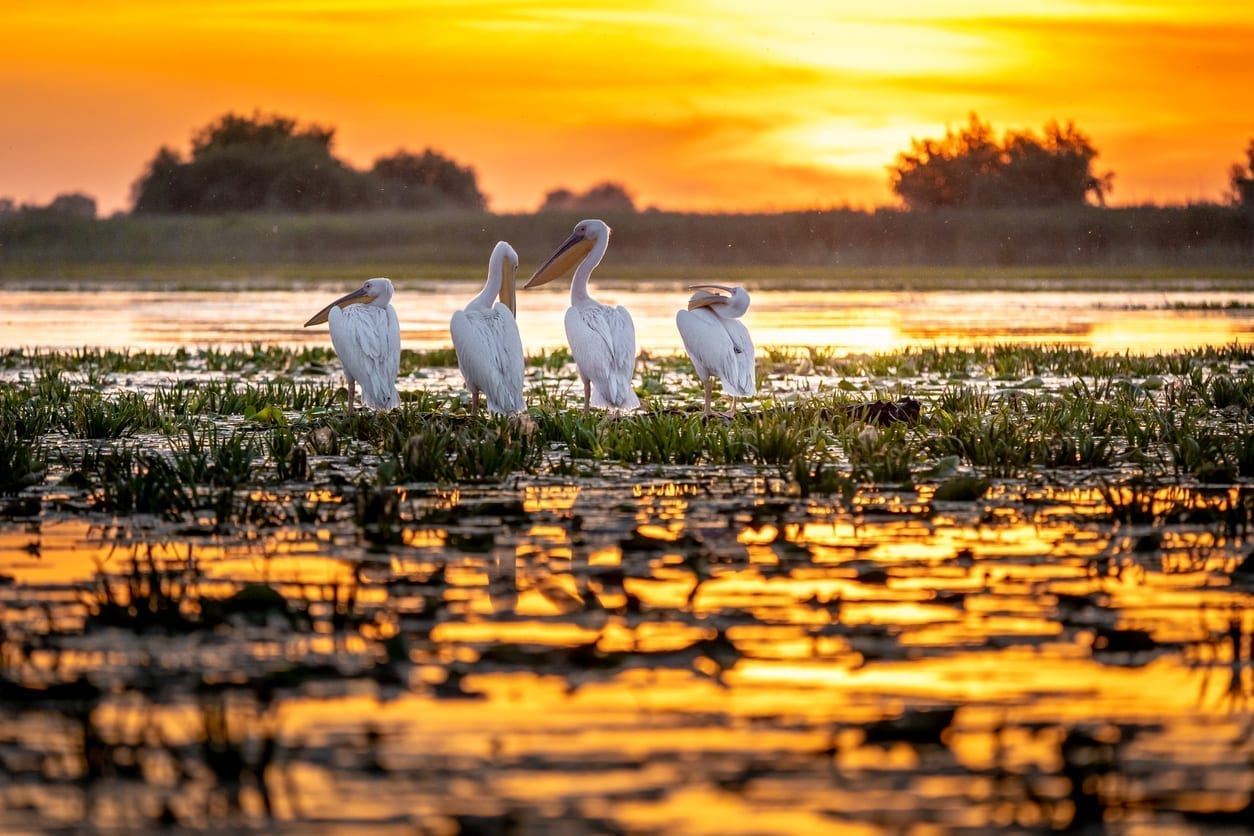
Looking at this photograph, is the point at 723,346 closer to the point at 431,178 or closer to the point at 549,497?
the point at 549,497

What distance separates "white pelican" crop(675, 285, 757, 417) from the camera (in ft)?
34.7

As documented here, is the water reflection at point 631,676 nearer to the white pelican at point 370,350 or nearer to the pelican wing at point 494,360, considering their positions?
the pelican wing at point 494,360

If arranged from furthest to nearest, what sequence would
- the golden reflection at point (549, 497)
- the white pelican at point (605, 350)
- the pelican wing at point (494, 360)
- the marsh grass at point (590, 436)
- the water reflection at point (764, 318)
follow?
the water reflection at point (764, 318)
the white pelican at point (605, 350)
the pelican wing at point (494, 360)
the marsh grass at point (590, 436)
the golden reflection at point (549, 497)

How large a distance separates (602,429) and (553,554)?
3.26m

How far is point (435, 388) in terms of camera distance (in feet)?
44.9

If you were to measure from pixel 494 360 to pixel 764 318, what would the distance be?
19.6m

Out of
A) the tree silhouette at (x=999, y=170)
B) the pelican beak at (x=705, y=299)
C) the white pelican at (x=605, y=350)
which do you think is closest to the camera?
the white pelican at (x=605, y=350)

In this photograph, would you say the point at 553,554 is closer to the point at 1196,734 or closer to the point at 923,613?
the point at 923,613

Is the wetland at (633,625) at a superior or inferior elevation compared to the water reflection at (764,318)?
inferior

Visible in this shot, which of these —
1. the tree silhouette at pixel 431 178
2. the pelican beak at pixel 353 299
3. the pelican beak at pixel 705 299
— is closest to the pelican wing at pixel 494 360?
the pelican beak at pixel 705 299

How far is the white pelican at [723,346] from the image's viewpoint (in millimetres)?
10586

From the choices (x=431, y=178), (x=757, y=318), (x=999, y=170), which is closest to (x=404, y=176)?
(x=431, y=178)

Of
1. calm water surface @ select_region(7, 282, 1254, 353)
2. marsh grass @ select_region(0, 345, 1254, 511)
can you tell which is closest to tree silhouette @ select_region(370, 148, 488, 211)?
calm water surface @ select_region(7, 282, 1254, 353)

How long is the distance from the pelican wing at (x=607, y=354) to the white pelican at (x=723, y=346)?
0.61 metres
